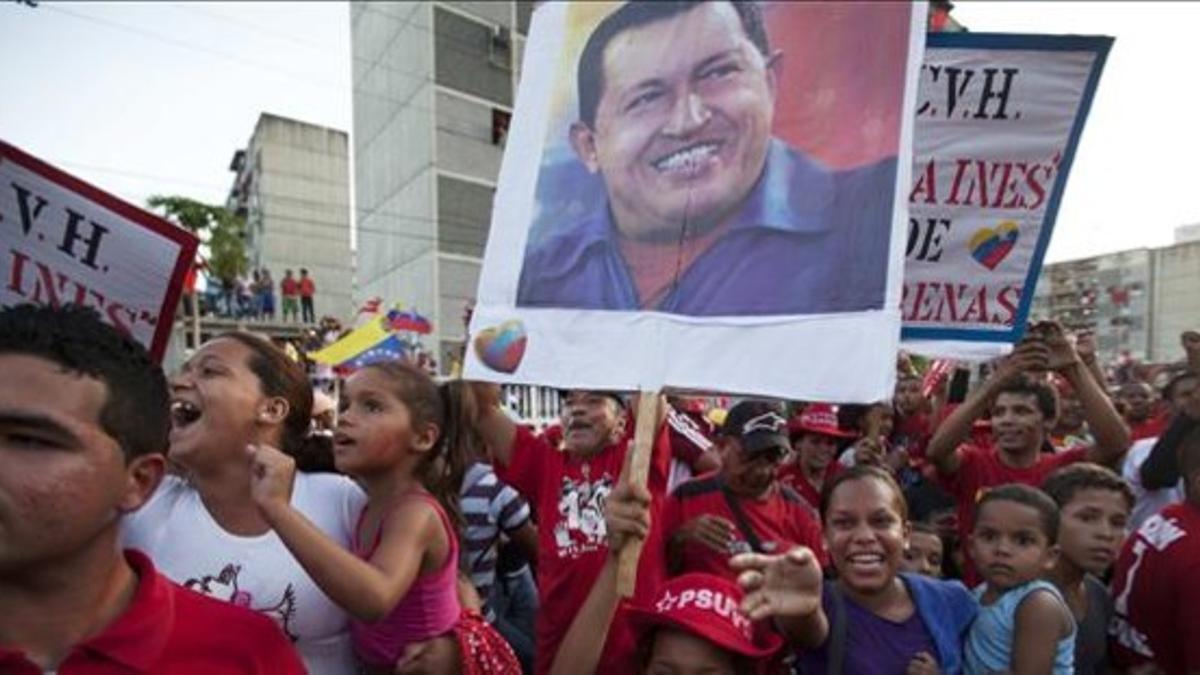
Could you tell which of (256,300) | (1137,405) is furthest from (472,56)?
(1137,405)

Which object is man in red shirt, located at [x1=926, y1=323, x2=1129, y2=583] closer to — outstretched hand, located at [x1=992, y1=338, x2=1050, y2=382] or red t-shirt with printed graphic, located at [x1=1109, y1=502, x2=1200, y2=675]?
outstretched hand, located at [x1=992, y1=338, x2=1050, y2=382]

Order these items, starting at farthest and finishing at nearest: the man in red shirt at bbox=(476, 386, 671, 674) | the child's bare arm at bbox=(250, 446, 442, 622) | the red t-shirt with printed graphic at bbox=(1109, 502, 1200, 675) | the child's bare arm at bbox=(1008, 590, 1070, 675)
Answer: the man in red shirt at bbox=(476, 386, 671, 674) → the red t-shirt with printed graphic at bbox=(1109, 502, 1200, 675) → the child's bare arm at bbox=(1008, 590, 1070, 675) → the child's bare arm at bbox=(250, 446, 442, 622)

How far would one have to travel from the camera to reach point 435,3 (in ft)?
105

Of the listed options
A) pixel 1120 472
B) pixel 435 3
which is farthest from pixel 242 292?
pixel 1120 472

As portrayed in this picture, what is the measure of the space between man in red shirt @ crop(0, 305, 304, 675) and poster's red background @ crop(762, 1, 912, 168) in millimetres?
1315

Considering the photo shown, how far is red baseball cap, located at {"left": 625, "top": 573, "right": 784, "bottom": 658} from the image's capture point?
6.56 ft

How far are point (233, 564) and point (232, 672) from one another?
52cm

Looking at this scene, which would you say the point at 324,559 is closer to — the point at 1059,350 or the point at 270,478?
the point at 270,478

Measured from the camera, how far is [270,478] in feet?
5.45

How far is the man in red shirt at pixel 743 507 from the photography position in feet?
9.56

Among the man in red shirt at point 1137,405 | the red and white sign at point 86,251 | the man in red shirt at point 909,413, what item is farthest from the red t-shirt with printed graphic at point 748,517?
the man in red shirt at point 1137,405

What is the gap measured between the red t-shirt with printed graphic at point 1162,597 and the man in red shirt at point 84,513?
8.44 feet

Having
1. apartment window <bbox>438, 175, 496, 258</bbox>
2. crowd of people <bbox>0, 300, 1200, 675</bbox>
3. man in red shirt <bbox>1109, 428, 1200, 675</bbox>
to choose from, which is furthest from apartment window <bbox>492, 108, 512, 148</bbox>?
man in red shirt <bbox>1109, 428, 1200, 675</bbox>

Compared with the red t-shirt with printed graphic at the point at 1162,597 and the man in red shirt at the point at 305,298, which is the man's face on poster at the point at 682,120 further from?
the man in red shirt at the point at 305,298
